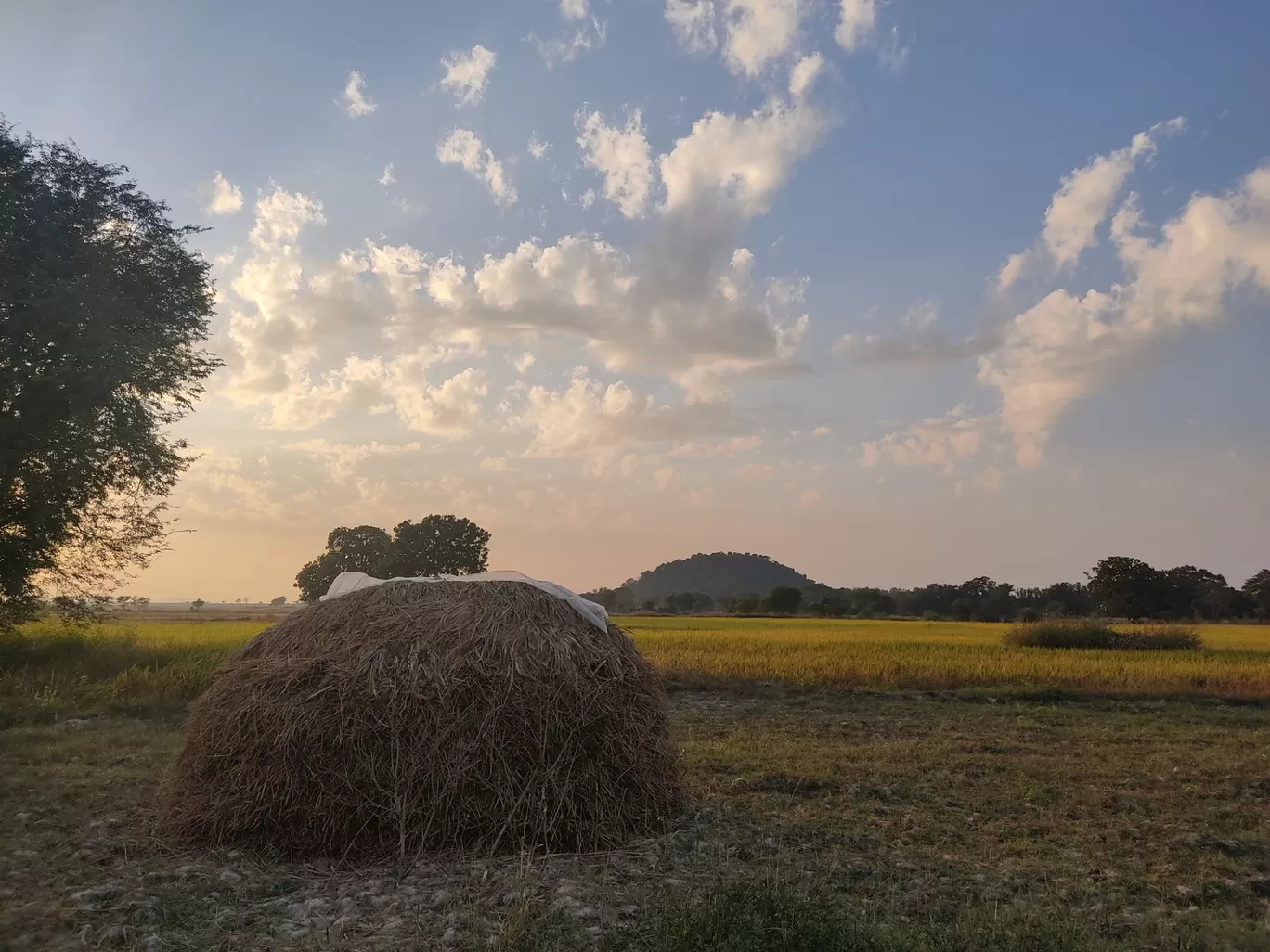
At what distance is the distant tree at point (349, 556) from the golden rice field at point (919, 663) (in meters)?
38.0

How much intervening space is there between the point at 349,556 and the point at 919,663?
54380 mm

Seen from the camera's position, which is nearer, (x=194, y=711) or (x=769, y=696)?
(x=194, y=711)

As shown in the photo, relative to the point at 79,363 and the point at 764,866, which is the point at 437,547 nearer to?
the point at 79,363

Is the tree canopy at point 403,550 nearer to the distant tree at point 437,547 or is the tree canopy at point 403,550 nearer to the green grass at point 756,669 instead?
the distant tree at point 437,547

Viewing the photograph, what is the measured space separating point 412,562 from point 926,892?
64346 mm

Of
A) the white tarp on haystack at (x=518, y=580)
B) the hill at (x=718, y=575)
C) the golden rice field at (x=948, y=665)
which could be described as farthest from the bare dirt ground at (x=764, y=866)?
the hill at (x=718, y=575)

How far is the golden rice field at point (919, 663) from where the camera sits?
67.8ft

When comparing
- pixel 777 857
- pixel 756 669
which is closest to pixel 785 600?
pixel 756 669

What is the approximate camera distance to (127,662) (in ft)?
63.2

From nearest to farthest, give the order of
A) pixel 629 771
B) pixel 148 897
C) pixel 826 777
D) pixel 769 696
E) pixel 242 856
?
pixel 148 897, pixel 242 856, pixel 629 771, pixel 826 777, pixel 769 696

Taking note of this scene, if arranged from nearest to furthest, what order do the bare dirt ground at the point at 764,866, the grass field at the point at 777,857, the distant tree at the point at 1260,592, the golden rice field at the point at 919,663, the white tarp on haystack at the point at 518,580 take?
the grass field at the point at 777,857, the bare dirt ground at the point at 764,866, the white tarp on haystack at the point at 518,580, the golden rice field at the point at 919,663, the distant tree at the point at 1260,592

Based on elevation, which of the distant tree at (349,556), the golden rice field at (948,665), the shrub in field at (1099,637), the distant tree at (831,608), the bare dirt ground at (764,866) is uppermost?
the distant tree at (349,556)

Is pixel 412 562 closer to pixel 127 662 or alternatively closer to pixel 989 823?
pixel 127 662

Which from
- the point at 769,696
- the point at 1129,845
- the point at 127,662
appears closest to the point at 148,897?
the point at 1129,845
